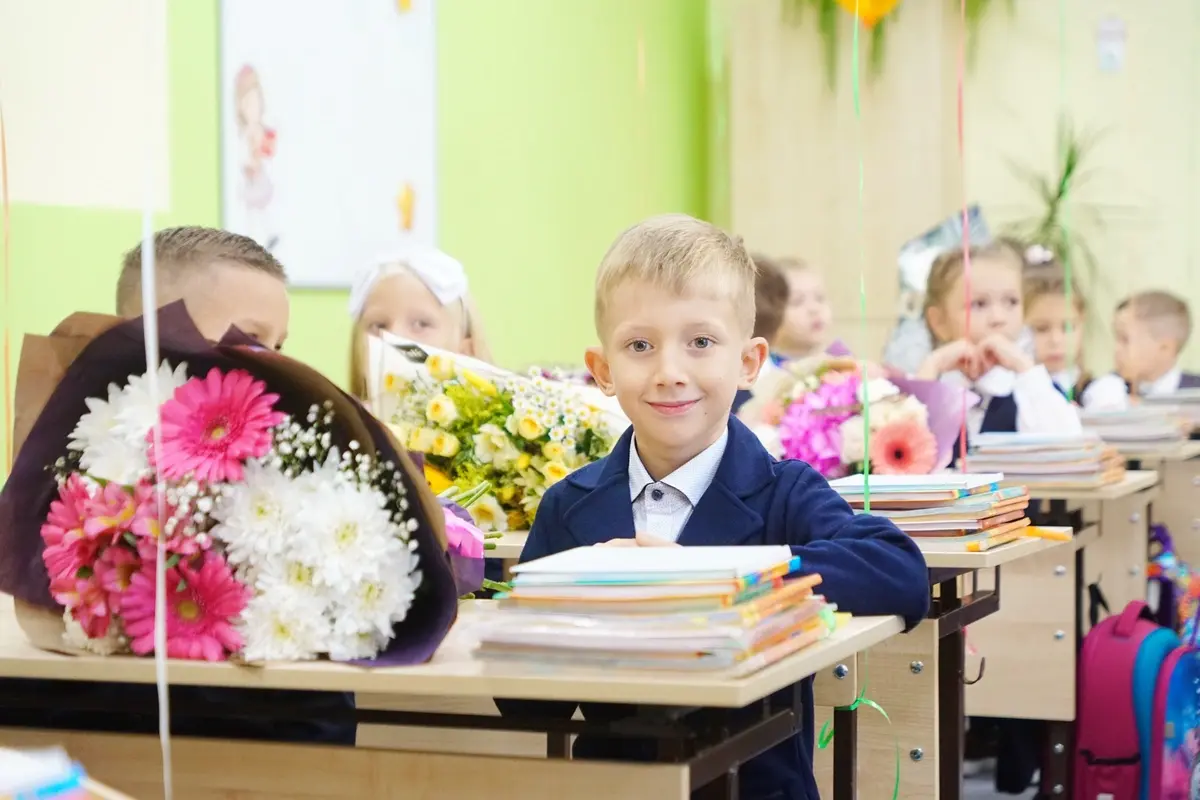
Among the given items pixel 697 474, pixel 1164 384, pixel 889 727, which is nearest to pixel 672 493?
pixel 697 474

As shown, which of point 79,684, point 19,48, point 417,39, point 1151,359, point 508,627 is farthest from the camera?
point 1151,359

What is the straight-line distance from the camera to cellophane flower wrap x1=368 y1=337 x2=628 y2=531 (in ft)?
9.66

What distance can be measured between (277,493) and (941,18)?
614 cm

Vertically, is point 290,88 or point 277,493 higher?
point 290,88

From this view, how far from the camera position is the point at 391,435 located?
1.63m

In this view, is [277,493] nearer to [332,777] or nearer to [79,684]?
[332,777]

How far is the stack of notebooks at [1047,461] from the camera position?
363 centimetres

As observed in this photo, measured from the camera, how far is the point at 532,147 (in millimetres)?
5906

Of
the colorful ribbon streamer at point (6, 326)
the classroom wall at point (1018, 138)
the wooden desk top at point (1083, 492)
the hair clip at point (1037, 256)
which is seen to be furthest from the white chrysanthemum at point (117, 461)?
the classroom wall at point (1018, 138)

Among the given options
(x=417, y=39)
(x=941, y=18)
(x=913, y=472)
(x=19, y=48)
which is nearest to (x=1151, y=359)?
(x=941, y=18)

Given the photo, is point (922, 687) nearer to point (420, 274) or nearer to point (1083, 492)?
point (1083, 492)

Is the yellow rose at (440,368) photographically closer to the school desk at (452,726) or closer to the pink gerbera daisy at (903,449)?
the pink gerbera daisy at (903,449)

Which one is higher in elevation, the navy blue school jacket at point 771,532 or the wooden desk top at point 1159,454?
the navy blue school jacket at point 771,532

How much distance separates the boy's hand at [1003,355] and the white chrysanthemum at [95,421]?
3.11m
